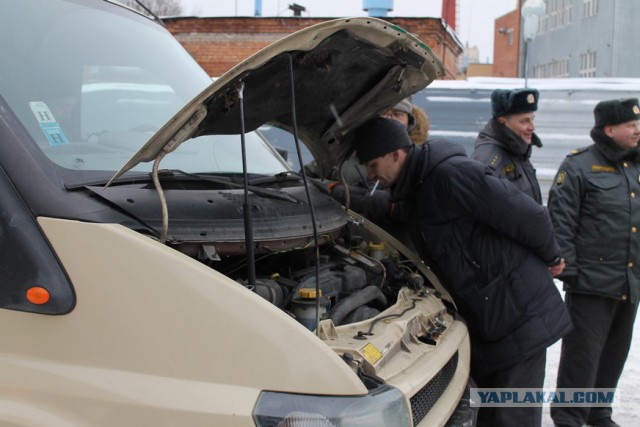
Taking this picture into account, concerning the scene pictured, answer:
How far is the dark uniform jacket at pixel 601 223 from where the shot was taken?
4.07 meters

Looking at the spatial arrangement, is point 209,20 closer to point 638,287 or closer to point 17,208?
point 638,287

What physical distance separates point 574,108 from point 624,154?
7.57 meters

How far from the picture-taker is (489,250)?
3229mm

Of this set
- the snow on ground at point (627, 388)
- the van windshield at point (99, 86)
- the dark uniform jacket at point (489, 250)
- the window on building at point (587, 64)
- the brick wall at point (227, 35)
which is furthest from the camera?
the window on building at point (587, 64)

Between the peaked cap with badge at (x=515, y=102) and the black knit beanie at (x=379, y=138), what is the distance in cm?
88

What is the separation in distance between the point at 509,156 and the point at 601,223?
0.74 metres

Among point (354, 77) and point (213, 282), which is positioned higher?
point (354, 77)

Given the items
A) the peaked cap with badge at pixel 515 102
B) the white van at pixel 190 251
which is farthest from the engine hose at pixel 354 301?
the peaked cap with badge at pixel 515 102

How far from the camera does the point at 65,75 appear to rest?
2.62 metres

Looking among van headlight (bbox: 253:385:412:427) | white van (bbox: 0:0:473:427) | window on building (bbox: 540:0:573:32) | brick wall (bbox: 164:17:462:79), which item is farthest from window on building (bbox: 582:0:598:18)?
van headlight (bbox: 253:385:412:427)

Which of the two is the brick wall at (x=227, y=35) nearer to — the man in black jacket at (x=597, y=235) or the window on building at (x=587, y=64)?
the man in black jacket at (x=597, y=235)

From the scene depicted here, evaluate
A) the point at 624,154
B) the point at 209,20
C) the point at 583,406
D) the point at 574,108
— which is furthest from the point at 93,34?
the point at 209,20

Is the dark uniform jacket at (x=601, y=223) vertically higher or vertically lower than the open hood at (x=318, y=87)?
lower

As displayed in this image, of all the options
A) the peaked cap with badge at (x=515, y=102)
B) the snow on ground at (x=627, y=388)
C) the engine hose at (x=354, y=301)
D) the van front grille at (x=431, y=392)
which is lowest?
the snow on ground at (x=627, y=388)
